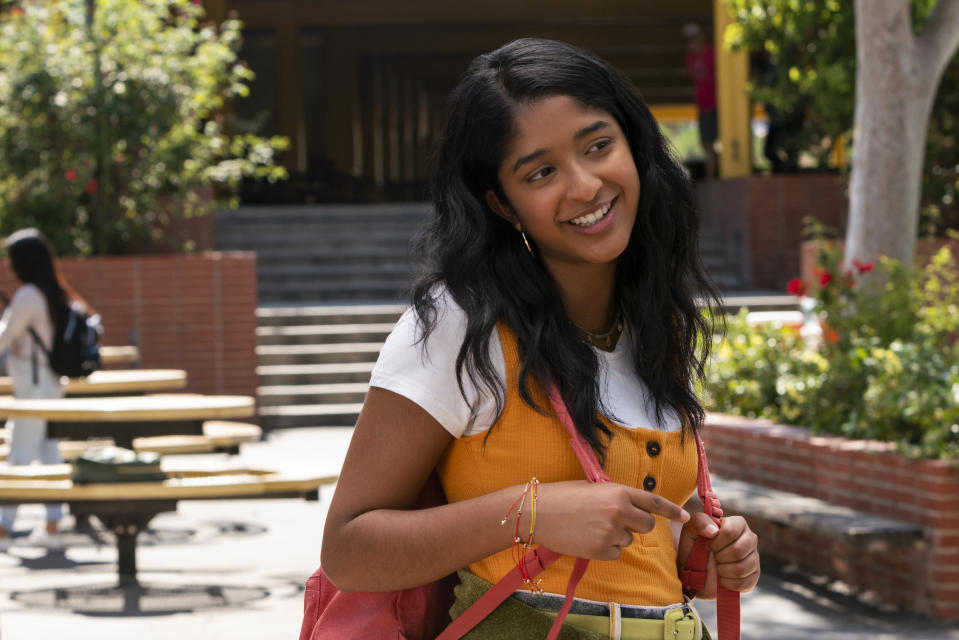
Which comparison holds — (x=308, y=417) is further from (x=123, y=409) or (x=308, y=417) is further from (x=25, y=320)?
(x=123, y=409)

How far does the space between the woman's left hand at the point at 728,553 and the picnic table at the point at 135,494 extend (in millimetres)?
4690

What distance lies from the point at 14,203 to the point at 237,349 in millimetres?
2666

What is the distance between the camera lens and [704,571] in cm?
219

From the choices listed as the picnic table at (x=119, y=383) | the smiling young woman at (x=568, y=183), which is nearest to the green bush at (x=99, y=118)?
the picnic table at (x=119, y=383)

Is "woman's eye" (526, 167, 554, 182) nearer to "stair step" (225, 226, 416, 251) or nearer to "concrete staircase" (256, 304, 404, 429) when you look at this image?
"concrete staircase" (256, 304, 404, 429)

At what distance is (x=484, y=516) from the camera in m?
1.91

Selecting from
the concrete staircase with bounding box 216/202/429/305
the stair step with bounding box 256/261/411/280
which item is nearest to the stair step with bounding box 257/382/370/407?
the concrete staircase with bounding box 216/202/429/305

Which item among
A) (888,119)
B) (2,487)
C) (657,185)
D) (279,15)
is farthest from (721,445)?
(279,15)

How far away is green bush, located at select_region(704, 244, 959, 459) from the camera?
21.4 ft

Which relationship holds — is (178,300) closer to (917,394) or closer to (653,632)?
(917,394)

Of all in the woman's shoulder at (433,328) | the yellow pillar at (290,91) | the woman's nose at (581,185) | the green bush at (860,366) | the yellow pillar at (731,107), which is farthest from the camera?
the yellow pillar at (290,91)

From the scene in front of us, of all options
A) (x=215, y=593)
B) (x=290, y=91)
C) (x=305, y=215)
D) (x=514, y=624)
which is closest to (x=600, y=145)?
(x=514, y=624)

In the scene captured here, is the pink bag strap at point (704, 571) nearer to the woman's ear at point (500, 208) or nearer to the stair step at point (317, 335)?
the woman's ear at point (500, 208)

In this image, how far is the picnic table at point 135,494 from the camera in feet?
21.7
